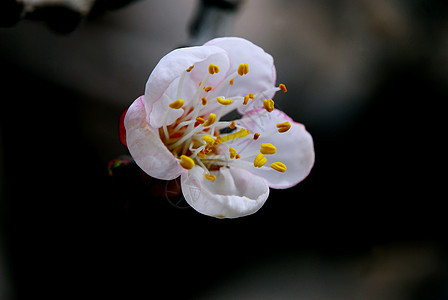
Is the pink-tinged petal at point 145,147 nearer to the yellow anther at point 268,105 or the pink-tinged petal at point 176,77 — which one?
the pink-tinged petal at point 176,77

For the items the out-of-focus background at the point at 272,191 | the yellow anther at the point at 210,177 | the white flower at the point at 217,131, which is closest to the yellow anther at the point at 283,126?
the white flower at the point at 217,131

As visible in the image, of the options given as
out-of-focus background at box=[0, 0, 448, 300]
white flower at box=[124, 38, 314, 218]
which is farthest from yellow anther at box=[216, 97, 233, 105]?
out-of-focus background at box=[0, 0, 448, 300]

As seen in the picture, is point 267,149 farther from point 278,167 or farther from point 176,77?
point 176,77

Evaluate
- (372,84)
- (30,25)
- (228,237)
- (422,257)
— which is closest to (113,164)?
(228,237)

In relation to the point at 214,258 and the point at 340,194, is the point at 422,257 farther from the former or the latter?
the point at 214,258

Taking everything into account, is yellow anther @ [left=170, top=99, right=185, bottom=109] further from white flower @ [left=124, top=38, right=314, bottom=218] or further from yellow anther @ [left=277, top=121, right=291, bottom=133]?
yellow anther @ [left=277, top=121, right=291, bottom=133]

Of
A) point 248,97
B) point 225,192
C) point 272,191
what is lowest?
point 272,191

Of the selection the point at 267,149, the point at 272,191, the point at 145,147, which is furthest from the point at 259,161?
the point at 272,191
